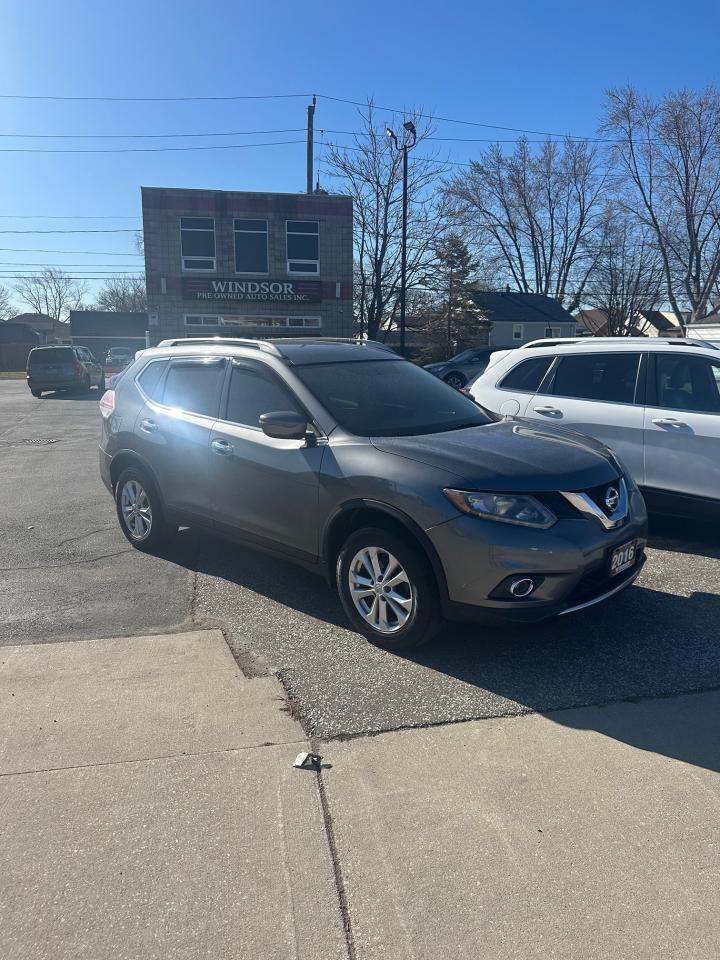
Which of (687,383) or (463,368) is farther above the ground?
(687,383)

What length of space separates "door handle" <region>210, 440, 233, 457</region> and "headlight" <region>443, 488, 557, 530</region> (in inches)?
70.3

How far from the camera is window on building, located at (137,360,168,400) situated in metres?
5.66

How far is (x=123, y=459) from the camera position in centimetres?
576

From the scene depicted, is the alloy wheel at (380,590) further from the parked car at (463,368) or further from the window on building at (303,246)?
the window on building at (303,246)

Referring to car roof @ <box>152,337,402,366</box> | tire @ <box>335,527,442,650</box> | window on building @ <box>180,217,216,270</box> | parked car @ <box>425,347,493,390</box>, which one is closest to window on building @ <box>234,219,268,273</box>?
window on building @ <box>180,217,216,270</box>

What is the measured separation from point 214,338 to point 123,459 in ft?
4.10

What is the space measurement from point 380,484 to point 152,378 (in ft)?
9.11

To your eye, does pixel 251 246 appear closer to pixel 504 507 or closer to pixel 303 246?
pixel 303 246

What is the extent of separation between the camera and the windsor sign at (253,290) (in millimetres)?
29266

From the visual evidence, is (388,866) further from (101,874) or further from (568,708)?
(568,708)

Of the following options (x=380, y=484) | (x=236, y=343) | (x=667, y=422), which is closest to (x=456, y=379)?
(x=667, y=422)

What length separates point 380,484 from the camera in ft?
12.6

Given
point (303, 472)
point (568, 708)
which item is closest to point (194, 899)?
point (568, 708)

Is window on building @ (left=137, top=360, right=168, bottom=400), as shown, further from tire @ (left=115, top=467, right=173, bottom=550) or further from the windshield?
the windshield
